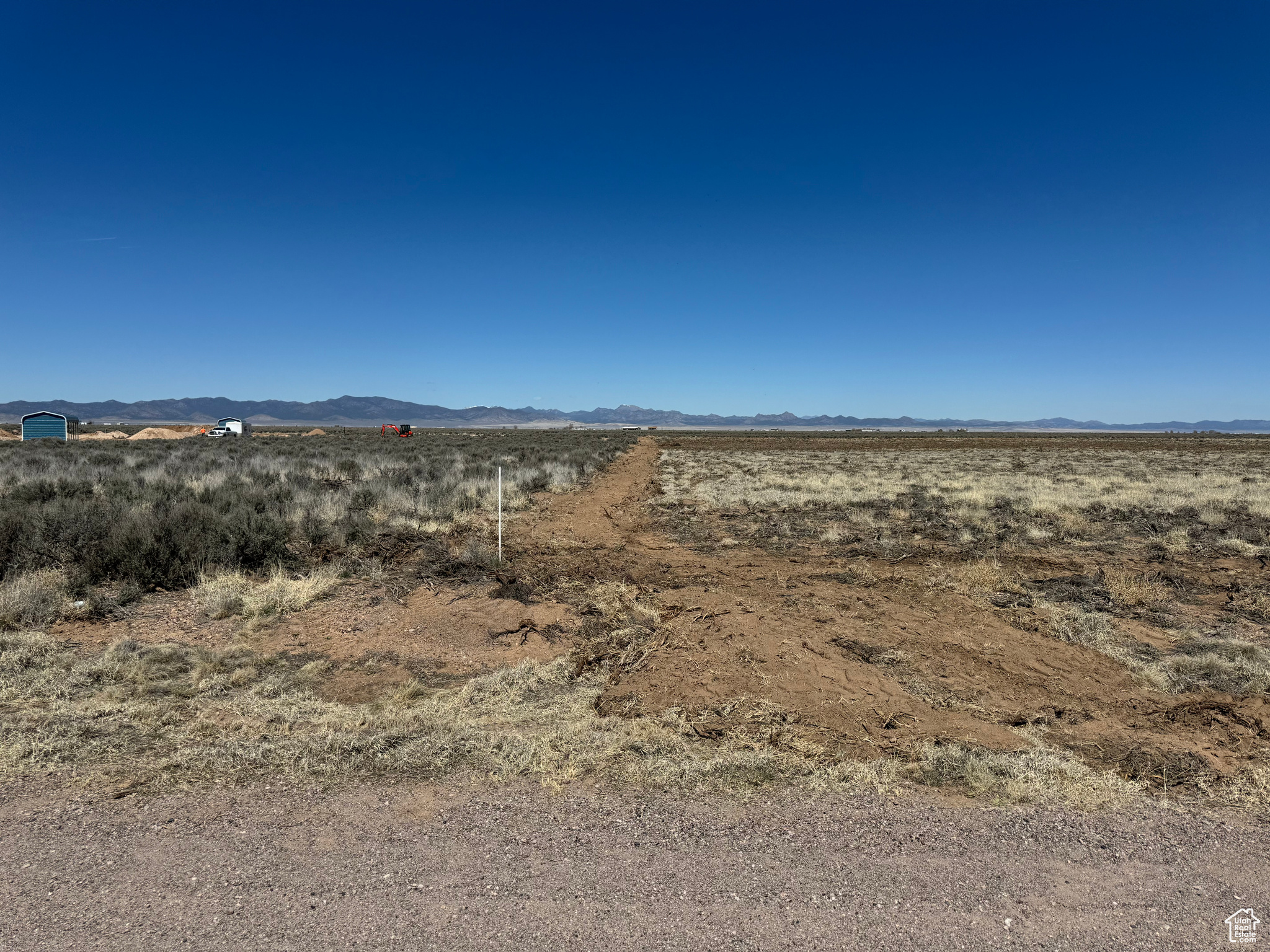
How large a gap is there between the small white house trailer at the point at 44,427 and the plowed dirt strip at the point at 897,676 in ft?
188

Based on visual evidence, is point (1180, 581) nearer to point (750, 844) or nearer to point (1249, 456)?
point (750, 844)

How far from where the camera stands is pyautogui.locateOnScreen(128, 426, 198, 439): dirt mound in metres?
59.4

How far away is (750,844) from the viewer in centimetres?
367

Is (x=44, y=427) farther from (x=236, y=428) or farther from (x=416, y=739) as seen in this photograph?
(x=416, y=739)

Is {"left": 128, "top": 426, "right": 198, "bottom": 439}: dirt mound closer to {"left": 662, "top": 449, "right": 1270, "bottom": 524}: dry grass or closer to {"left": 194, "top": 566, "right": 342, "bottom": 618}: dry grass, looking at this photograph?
{"left": 662, "top": 449, "right": 1270, "bottom": 524}: dry grass

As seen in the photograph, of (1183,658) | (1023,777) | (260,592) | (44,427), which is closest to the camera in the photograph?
(1023,777)

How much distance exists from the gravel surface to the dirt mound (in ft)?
211

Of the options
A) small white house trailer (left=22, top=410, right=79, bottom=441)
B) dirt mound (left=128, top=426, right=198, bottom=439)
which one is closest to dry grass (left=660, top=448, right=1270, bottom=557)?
small white house trailer (left=22, top=410, right=79, bottom=441)

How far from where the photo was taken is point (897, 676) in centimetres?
639

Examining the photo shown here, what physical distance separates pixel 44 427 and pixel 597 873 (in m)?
64.1

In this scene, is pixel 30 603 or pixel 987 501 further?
pixel 987 501

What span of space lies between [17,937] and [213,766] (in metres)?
1.58

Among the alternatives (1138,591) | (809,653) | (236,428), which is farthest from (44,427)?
(1138,591)

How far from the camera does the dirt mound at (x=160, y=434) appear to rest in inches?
2339
